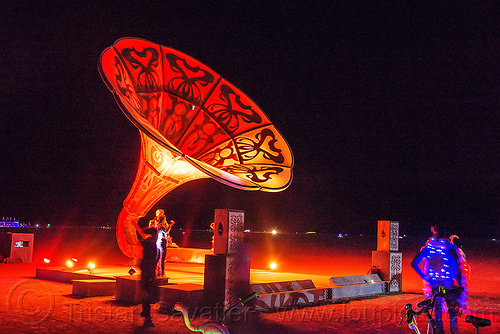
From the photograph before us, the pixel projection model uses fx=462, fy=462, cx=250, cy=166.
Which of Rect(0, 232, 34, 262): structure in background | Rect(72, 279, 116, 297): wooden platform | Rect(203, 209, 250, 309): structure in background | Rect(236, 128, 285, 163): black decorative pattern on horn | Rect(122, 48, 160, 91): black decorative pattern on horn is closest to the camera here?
Rect(203, 209, 250, 309): structure in background

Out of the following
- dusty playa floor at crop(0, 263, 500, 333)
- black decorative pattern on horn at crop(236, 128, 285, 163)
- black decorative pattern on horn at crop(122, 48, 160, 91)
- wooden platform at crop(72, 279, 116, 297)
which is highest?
black decorative pattern on horn at crop(122, 48, 160, 91)

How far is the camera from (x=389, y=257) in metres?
10.0

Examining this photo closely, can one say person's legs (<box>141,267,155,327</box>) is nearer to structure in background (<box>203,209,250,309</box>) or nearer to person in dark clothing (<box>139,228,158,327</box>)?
person in dark clothing (<box>139,228,158,327</box>)

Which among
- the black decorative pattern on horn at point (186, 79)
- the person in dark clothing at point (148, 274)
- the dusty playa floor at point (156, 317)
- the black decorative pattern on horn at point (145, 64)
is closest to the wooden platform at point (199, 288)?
the dusty playa floor at point (156, 317)

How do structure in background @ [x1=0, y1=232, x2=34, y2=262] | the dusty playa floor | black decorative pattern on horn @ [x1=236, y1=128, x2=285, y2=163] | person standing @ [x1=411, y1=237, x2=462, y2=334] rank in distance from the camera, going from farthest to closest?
structure in background @ [x1=0, y1=232, x2=34, y2=262] < black decorative pattern on horn @ [x1=236, y1=128, x2=285, y2=163] < the dusty playa floor < person standing @ [x1=411, y1=237, x2=462, y2=334]

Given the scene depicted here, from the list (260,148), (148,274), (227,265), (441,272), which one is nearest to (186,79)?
(260,148)

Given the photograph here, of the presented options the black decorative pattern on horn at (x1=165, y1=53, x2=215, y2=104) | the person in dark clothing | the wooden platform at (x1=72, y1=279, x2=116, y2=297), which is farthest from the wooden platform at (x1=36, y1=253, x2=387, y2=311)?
the black decorative pattern on horn at (x1=165, y1=53, x2=215, y2=104)

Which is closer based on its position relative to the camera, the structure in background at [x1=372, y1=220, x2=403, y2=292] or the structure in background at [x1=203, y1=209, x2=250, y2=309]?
the structure in background at [x1=203, y1=209, x2=250, y2=309]

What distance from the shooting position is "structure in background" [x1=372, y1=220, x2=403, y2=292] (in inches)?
394

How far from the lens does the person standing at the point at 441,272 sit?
4562 mm

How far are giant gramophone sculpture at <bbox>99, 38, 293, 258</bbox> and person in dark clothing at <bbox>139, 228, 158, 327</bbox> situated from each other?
5.80 feet

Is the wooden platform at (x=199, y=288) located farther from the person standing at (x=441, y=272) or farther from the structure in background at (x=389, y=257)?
the person standing at (x=441, y=272)

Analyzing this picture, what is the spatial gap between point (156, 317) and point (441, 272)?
390cm

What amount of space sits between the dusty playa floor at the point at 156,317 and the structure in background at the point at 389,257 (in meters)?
1.32
